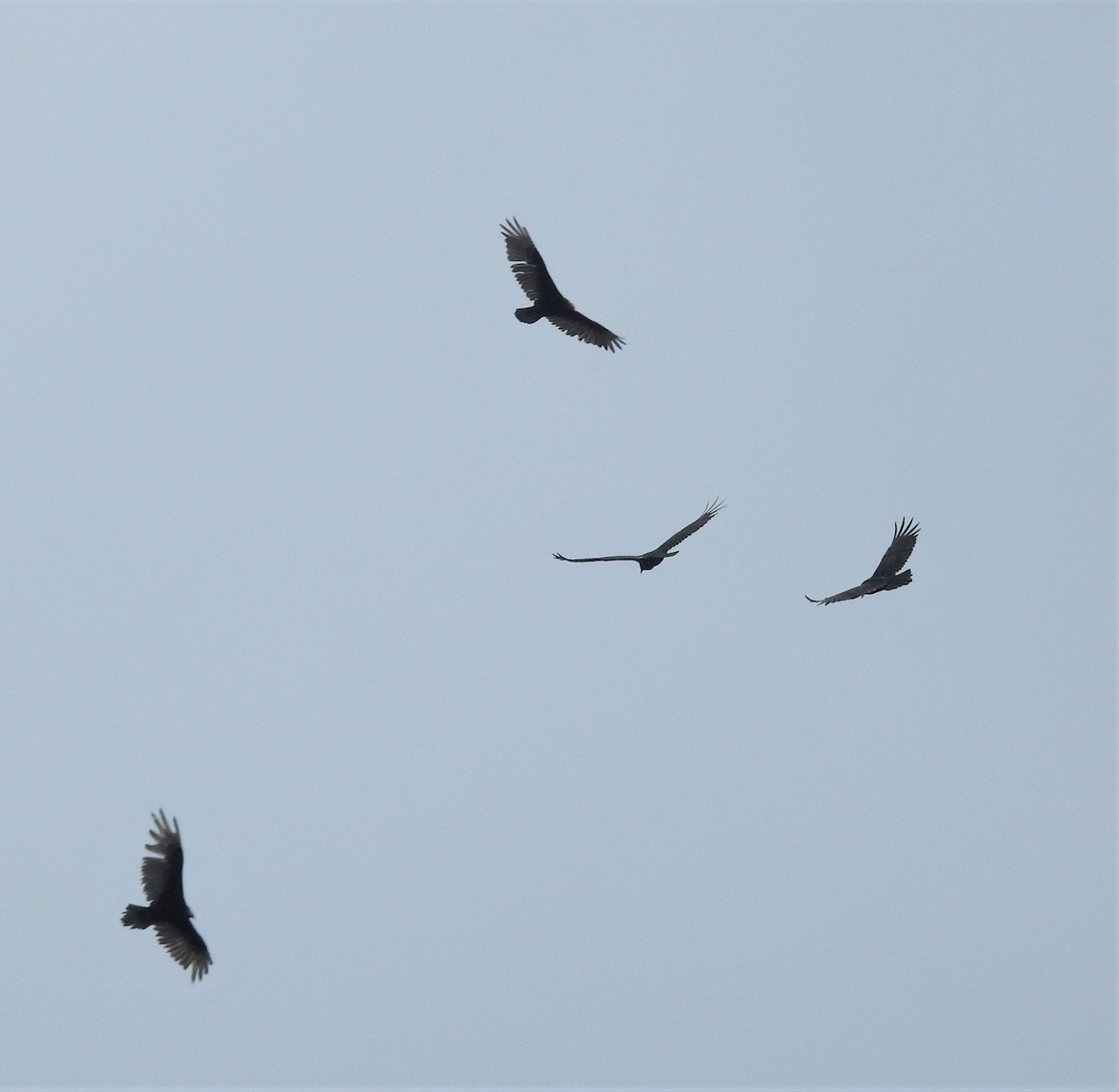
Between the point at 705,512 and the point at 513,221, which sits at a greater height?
the point at 513,221

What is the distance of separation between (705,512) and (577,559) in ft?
13.8

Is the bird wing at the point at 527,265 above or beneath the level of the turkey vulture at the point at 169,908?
above

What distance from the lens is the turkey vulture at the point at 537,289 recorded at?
3303 cm

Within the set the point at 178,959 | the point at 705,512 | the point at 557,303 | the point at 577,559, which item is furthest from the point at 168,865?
the point at 557,303

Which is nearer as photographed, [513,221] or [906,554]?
[906,554]

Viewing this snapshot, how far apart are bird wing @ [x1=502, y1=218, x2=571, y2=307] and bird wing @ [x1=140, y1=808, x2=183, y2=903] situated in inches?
540

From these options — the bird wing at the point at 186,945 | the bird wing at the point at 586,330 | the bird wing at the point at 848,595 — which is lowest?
the bird wing at the point at 186,945

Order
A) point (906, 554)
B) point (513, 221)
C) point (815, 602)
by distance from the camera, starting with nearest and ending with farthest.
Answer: point (815, 602) < point (906, 554) < point (513, 221)

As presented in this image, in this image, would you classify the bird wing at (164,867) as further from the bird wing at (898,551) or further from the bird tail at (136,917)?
the bird wing at (898,551)

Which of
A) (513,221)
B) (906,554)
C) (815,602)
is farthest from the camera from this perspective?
(513,221)

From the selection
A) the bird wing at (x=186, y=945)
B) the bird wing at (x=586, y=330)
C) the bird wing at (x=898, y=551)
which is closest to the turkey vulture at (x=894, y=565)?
the bird wing at (x=898, y=551)

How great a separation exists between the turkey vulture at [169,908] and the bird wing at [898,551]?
45.7 ft

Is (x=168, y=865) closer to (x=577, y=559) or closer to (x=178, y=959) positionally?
(x=178, y=959)

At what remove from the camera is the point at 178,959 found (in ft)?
92.0
